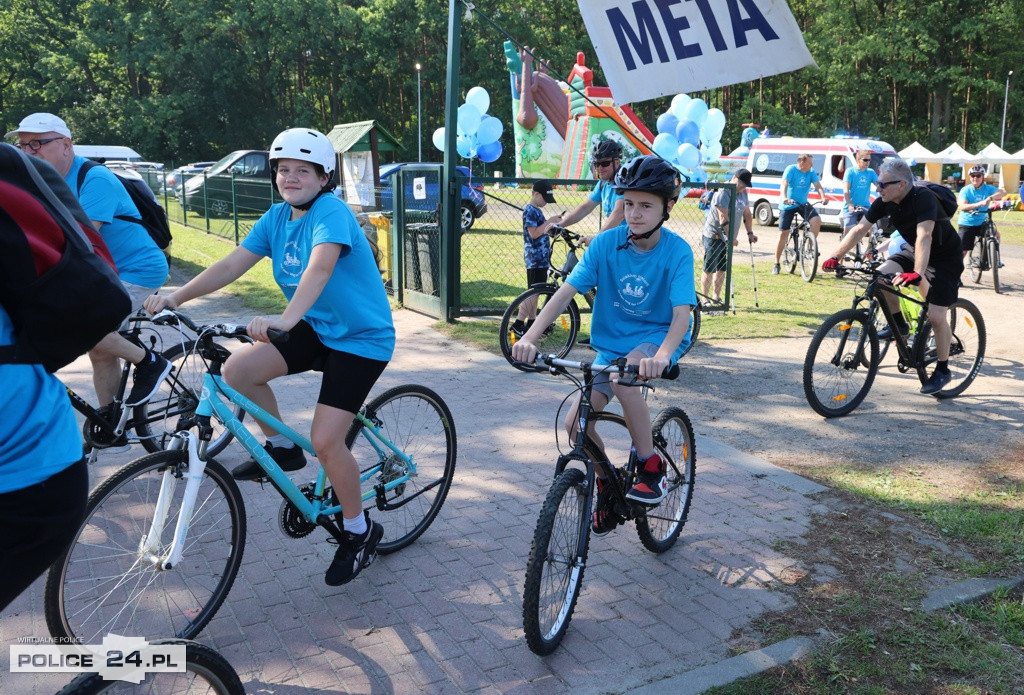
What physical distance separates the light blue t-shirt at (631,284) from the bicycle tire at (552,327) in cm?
391

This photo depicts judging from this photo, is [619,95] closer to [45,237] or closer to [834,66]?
[45,237]

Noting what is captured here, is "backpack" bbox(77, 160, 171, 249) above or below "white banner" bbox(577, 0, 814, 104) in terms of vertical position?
below

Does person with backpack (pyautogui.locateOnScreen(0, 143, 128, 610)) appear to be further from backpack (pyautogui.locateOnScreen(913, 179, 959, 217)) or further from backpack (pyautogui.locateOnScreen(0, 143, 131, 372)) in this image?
backpack (pyautogui.locateOnScreen(913, 179, 959, 217))

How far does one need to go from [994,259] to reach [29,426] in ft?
46.9

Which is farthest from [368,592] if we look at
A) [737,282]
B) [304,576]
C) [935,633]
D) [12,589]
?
[737,282]

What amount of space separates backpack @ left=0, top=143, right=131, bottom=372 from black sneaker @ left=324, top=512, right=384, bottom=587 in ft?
6.55

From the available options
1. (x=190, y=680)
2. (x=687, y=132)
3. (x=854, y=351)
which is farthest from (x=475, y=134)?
(x=190, y=680)

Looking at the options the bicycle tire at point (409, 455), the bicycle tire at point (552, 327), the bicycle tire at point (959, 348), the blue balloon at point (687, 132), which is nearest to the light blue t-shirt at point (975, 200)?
the bicycle tire at point (959, 348)

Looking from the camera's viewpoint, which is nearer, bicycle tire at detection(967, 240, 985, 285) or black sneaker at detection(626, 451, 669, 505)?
black sneaker at detection(626, 451, 669, 505)

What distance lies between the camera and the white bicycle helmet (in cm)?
345

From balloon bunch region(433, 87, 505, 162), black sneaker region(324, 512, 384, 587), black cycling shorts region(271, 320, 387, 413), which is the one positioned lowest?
black sneaker region(324, 512, 384, 587)

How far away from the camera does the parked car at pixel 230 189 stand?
56.6 ft

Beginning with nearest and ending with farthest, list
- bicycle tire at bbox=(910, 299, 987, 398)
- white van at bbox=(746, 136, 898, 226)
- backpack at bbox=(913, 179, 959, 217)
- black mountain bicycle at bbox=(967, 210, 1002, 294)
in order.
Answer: backpack at bbox=(913, 179, 959, 217), bicycle tire at bbox=(910, 299, 987, 398), black mountain bicycle at bbox=(967, 210, 1002, 294), white van at bbox=(746, 136, 898, 226)

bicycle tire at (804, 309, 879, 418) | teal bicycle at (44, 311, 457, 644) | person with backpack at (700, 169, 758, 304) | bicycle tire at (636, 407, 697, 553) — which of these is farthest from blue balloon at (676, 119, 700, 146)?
teal bicycle at (44, 311, 457, 644)
